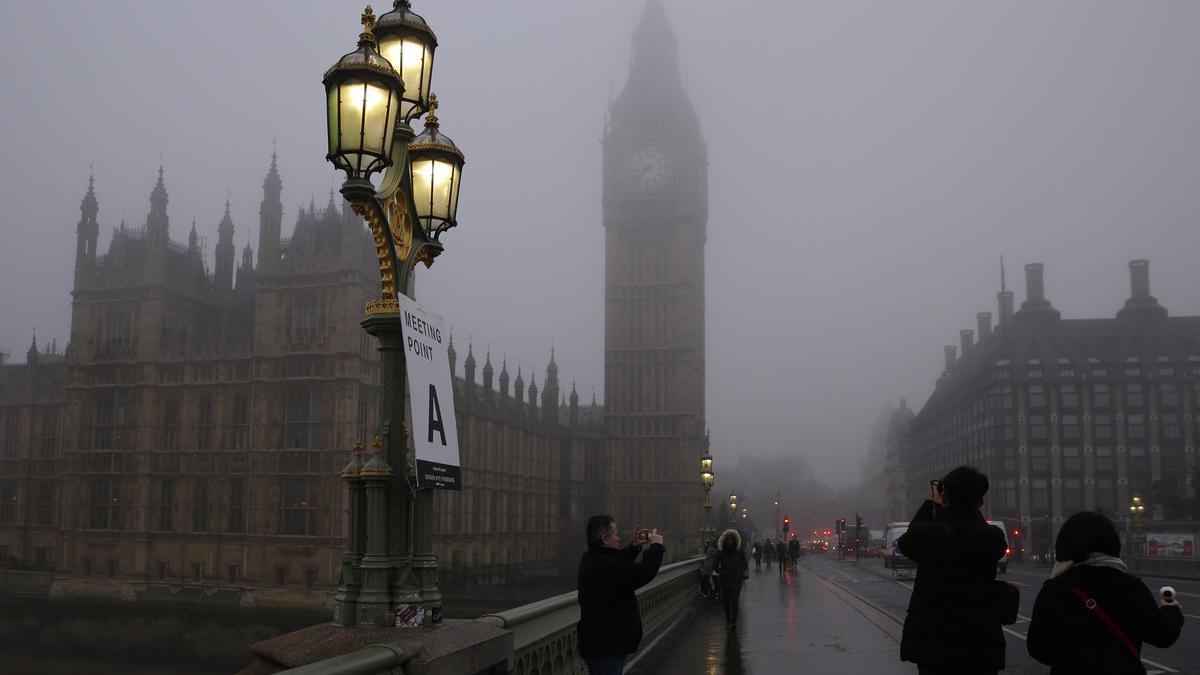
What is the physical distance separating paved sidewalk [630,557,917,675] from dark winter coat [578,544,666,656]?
656cm

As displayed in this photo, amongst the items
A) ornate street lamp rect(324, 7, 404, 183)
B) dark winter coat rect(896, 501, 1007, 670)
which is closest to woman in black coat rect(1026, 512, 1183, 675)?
dark winter coat rect(896, 501, 1007, 670)

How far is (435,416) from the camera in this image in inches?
268

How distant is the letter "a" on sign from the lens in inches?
266

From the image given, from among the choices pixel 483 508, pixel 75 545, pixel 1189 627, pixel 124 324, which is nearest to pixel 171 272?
pixel 124 324

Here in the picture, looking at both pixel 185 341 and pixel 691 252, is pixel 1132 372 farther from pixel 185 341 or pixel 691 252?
pixel 185 341

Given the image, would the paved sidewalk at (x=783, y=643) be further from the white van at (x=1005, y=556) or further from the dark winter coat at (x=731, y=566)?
the white van at (x=1005, y=556)

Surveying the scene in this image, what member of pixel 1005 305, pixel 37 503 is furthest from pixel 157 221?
pixel 1005 305

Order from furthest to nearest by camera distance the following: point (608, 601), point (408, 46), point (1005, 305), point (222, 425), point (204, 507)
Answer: point (1005, 305), point (222, 425), point (204, 507), point (408, 46), point (608, 601)

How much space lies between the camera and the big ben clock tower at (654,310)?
86.2m

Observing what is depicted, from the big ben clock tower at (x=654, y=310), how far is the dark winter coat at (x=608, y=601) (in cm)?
7762

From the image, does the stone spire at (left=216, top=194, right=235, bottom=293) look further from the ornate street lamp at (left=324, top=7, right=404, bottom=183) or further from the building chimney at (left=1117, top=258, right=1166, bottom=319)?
the building chimney at (left=1117, top=258, right=1166, bottom=319)

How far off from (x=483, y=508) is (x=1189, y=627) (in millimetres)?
47255

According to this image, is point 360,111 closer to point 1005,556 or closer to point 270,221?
point 1005,556

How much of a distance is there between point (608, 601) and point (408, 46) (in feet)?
14.4
